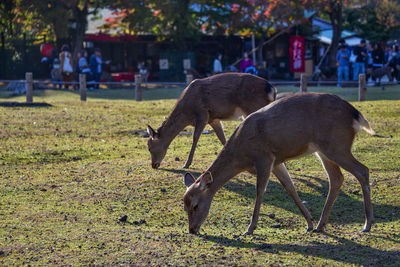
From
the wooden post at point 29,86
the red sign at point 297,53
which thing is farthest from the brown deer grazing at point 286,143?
the red sign at point 297,53

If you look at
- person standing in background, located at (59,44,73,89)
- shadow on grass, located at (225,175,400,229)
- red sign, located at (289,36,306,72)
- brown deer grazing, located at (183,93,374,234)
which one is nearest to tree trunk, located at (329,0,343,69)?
red sign, located at (289,36,306,72)

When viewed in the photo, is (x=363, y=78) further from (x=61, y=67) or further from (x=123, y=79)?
(x=123, y=79)

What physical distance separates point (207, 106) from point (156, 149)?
43.4 inches

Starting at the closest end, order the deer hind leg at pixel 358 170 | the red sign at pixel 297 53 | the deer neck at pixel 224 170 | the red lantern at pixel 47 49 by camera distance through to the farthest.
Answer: the deer hind leg at pixel 358 170
the deer neck at pixel 224 170
the red sign at pixel 297 53
the red lantern at pixel 47 49

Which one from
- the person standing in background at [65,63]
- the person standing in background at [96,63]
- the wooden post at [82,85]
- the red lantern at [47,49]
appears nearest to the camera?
the wooden post at [82,85]

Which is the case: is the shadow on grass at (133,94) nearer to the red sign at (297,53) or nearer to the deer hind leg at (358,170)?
the red sign at (297,53)

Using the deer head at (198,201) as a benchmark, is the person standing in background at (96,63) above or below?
above

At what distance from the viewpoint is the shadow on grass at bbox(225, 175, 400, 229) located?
25.9 feet

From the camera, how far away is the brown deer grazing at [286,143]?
688cm

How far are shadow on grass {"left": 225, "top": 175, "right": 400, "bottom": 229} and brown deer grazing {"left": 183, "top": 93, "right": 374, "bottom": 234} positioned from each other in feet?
2.70

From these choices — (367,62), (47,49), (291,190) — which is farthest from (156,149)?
(47,49)

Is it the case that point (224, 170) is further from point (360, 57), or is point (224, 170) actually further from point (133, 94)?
point (133, 94)

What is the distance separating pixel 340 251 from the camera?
626cm

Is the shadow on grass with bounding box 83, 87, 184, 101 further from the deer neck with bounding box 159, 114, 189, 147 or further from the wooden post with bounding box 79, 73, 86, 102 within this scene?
the deer neck with bounding box 159, 114, 189, 147
